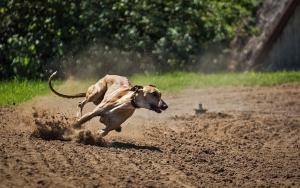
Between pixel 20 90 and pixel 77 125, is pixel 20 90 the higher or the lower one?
the higher one

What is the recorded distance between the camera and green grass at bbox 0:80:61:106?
45.1 ft

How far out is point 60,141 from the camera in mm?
10117

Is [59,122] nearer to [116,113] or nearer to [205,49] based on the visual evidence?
[116,113]

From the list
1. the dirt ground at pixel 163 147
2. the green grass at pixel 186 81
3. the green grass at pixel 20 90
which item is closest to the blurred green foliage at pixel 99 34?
the green grass at pixel 186 81

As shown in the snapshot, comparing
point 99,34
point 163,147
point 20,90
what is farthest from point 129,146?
point 99,34

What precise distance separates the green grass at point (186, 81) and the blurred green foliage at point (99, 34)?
677 mm

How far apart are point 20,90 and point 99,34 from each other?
11.5 ft

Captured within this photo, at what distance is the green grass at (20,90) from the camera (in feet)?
45.1

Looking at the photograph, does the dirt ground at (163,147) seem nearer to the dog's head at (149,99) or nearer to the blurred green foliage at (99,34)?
the dog's head at (149,99)

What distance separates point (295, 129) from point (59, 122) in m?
4.55

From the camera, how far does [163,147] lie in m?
10.5

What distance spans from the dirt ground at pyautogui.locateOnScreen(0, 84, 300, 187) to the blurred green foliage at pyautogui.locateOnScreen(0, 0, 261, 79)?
2902 millimetres

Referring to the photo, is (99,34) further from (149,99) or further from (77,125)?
(149,99)

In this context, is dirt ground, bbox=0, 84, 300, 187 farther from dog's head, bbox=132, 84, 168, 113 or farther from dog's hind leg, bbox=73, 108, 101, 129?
dog's head, bbox=132, 84, 168, 113
